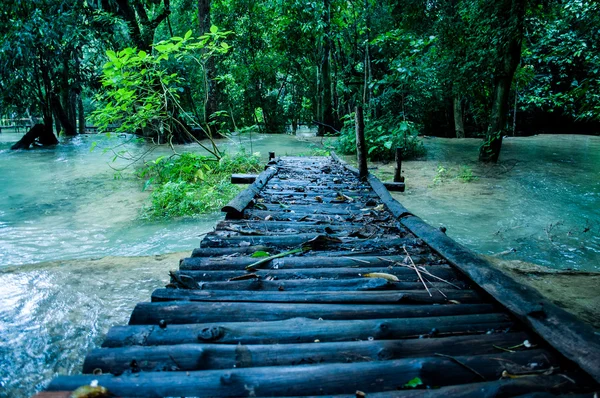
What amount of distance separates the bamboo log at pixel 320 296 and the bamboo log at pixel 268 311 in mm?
50

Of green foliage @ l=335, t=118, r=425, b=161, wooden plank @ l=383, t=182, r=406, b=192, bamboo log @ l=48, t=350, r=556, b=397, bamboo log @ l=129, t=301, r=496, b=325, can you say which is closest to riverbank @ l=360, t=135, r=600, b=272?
green foliage @ l=335, t=118, r=425, b=161

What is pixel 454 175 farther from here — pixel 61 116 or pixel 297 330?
pixel 61 116

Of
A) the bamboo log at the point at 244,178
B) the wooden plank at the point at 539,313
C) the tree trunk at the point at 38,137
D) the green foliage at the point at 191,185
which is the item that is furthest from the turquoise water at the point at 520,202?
the tree trunk at the point at 38,137

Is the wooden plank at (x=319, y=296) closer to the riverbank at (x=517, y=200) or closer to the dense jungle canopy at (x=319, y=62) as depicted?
the riverbank at (x=517, y=200)

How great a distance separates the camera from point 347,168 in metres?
7.68

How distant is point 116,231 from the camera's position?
22.9 feet

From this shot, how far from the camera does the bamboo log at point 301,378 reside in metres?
1.45

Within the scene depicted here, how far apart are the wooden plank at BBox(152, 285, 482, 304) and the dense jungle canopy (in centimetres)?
524

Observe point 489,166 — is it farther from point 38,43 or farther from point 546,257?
point 38,43

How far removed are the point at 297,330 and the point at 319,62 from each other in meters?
19.3

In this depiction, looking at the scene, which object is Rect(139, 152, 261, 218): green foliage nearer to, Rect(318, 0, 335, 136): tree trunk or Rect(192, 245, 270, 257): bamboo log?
Rect(192, 245, 270, 257): bamboo log

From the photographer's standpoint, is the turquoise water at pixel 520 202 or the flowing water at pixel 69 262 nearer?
the flowing water at pixel 69 262

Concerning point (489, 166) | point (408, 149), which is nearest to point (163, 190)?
point (408, 149)

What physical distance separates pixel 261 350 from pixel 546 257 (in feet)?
18.5
